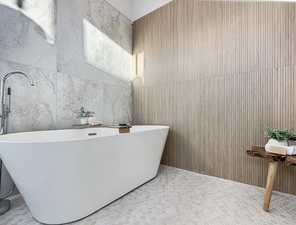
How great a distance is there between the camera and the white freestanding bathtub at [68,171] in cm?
104

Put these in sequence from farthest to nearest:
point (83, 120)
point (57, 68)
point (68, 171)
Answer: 1. point (83, 120)
2. point (57, 68)
3. point (68, 171)

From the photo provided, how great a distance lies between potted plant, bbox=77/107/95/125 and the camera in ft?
7.05

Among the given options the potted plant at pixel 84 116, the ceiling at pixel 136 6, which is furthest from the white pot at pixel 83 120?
the ceiling at pixel 136 6

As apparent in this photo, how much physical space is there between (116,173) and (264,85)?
1.86 m

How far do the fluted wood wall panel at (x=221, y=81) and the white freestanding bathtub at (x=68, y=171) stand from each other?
3.60ft

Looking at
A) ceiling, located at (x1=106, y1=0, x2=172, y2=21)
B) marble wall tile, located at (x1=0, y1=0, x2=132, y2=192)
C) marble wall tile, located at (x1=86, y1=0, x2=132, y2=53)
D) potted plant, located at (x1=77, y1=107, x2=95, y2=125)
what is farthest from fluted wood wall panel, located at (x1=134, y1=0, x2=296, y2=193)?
potted plant, located at (x1=77, y1=107, x2=95, y2=125)

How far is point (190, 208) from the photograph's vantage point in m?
1.39

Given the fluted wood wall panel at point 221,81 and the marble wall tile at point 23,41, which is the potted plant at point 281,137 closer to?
the fluted wood wall panel at point 221,81

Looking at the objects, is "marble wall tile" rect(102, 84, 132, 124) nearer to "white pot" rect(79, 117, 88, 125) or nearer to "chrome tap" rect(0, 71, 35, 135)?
"white pot" rect(79, 117, 88, 125)

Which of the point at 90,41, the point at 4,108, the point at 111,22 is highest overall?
the point at 111,22

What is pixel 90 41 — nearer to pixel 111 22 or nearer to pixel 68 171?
pixel 111 22

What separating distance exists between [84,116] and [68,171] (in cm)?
117

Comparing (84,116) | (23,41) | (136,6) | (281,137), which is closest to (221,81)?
(281,137)

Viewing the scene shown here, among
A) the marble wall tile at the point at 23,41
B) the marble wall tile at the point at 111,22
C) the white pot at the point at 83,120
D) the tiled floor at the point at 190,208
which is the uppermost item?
the marble wall tile at the point at 111,22
